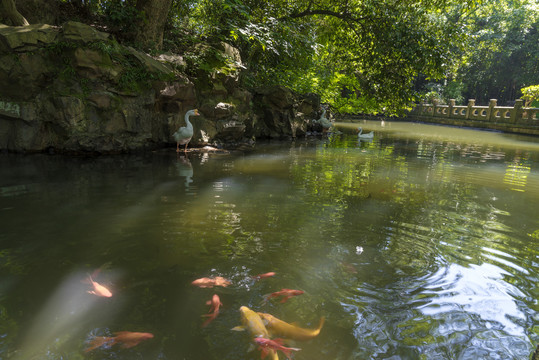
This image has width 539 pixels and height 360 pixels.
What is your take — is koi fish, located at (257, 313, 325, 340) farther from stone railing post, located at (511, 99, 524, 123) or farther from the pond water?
stone railing post, located at (511, 99, 524, 123)

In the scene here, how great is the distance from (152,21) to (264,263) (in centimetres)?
1072

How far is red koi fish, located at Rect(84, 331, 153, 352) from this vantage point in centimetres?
245

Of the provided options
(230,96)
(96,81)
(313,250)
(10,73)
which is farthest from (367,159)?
(10,73)

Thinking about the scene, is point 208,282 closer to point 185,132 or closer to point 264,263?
point 264,263

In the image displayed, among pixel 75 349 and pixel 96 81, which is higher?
pixel 96 81

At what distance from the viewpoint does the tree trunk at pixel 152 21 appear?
11.1 m

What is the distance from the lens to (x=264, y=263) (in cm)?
374

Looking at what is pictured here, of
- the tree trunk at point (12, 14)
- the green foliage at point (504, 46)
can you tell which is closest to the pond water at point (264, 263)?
the tree trunk at point (12, 14)

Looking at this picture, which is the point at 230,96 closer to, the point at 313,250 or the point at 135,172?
the point at 135,172

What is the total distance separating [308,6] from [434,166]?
359 inches

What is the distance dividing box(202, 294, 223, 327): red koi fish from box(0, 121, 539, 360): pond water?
4 cm

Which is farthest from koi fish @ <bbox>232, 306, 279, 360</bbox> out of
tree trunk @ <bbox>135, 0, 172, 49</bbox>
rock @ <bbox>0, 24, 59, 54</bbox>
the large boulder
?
tree trunk @ <bbox>135, 0, 172, 49</bbox>

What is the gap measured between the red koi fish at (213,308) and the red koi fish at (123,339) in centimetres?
45

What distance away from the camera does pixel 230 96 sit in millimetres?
13320
